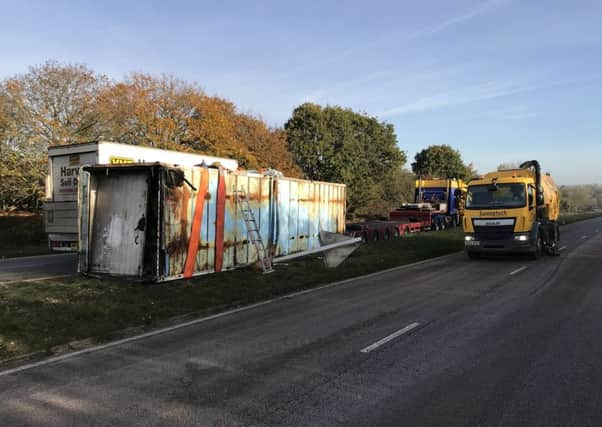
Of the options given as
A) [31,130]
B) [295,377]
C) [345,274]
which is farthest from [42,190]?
[295,377]

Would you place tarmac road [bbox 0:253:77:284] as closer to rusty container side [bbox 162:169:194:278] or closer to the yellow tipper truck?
rusty container side [bbox 162:169:194:278]

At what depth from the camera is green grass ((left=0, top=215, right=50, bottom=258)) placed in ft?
58.9

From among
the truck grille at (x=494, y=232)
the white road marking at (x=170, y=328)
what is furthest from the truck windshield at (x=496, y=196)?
the white road marking at (x=170, y=328)

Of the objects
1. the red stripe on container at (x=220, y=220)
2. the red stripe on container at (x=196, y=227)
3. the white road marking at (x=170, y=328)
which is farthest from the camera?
the red stripe on container at (x=220, y=220)

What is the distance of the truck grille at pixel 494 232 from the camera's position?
13.9 metres

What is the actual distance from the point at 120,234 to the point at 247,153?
2083 cm

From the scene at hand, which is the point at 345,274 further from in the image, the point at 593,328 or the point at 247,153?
the point at 247,153

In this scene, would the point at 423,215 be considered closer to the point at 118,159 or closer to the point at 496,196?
the point at 496,196

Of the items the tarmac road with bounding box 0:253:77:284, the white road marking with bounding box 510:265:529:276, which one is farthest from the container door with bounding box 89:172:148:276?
the white road marking with bounding box 510:265:529:276

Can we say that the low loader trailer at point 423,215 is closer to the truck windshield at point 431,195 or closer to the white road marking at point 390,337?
the truck windshield at point 431,195

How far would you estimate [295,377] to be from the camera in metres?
4.72

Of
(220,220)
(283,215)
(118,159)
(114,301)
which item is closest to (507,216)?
(283,215)

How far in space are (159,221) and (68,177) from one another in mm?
4772

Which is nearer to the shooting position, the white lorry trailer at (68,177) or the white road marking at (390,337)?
the white road marking at (390,337)
